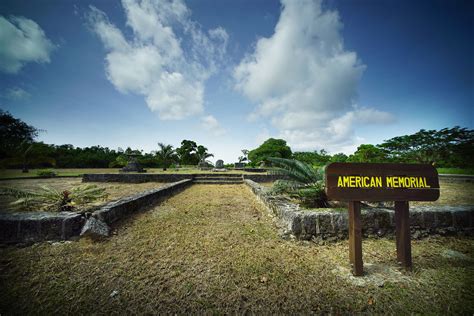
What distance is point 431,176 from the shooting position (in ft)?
6.29

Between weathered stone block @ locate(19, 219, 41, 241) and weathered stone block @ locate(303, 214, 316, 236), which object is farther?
weathered stone block @ locate(303, 214, 316, 236)

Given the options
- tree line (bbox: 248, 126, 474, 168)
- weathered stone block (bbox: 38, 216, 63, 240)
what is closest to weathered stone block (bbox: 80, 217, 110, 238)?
weathered stone block (bbox: 38, 216, 63, 240)

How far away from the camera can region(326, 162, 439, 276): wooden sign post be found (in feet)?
5.96

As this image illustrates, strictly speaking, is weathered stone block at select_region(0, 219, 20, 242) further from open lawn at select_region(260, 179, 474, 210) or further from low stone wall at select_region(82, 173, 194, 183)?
low stone wall at select_region(82, 173, 194, 183)

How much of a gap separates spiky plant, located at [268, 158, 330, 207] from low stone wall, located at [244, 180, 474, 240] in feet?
2.42

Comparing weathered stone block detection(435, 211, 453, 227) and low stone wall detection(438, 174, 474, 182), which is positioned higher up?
low stone wall detection(438, 174, 474, 182)

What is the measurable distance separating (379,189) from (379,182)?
3.0 inches

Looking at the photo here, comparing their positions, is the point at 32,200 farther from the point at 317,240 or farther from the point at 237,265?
the point at 317,240

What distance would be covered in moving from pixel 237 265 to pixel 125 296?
3.54 feet

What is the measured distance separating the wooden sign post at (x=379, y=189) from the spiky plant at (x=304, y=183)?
143cm

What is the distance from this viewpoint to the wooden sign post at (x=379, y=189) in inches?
71.5

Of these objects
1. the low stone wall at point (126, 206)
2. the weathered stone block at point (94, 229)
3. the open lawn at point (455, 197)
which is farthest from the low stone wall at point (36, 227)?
the open lawn at point (455, 197)

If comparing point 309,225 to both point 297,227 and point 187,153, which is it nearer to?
point 297,227

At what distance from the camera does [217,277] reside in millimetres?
1727
